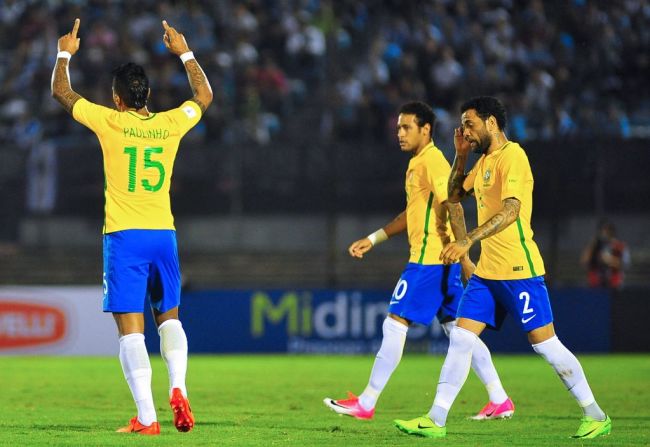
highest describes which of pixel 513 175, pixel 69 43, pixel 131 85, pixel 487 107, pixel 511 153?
pixel 69 43

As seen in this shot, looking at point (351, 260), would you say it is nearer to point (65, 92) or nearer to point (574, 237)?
point (574, 237)

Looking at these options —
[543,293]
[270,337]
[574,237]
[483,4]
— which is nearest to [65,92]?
[543,293]

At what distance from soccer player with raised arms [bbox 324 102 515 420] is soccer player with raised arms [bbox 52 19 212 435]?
5.74 ft

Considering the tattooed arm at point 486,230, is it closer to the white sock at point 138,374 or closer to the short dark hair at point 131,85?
the white sock at point 138,374

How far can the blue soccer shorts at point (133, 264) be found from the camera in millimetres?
7543

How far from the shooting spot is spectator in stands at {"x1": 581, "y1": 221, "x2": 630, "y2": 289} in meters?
17.7

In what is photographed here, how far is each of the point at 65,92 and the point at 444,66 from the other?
1231 centimetres

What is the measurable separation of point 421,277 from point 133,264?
2.30 meters

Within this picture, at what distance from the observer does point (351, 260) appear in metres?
18.4

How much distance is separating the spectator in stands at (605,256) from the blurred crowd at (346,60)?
1493 millimetres

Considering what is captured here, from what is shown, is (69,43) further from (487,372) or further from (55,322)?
(55,322)

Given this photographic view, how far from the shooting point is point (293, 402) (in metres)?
10.5

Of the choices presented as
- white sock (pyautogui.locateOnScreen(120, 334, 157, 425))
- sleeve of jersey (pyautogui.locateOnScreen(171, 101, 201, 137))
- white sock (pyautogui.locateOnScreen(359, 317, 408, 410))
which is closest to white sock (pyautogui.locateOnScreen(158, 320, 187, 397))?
white sock (pyautogui.locateOnScreen(120, 334, 157, 425))

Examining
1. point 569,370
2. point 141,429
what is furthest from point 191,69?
point 569,370
